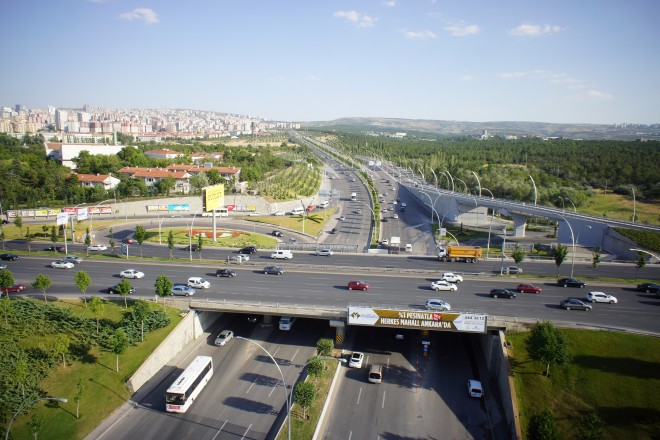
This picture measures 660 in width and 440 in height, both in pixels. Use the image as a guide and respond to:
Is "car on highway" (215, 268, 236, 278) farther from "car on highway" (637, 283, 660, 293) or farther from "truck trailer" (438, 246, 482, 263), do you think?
"car on highway" (637, 283, 660, 293)

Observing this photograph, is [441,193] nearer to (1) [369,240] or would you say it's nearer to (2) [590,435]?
(1) [369,240]

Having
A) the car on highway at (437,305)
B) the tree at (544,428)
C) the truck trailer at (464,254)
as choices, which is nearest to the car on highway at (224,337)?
the car on highway at (437,305)

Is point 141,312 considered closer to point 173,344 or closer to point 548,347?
point 173,344

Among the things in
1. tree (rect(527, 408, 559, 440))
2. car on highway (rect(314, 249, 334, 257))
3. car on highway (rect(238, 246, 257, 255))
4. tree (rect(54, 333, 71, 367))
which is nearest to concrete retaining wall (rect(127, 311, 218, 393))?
tree (rect(54, 333, 71, 367))

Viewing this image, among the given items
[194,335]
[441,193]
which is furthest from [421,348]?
[441,193]

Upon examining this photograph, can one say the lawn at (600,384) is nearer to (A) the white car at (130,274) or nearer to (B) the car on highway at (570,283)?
(B) the car on highway at (570,283)

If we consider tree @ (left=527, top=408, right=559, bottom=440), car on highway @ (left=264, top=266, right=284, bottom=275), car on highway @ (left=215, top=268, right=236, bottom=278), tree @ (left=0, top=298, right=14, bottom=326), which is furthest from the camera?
→ car on highway @ (left=264, top=266, right=284, bottom=275)
